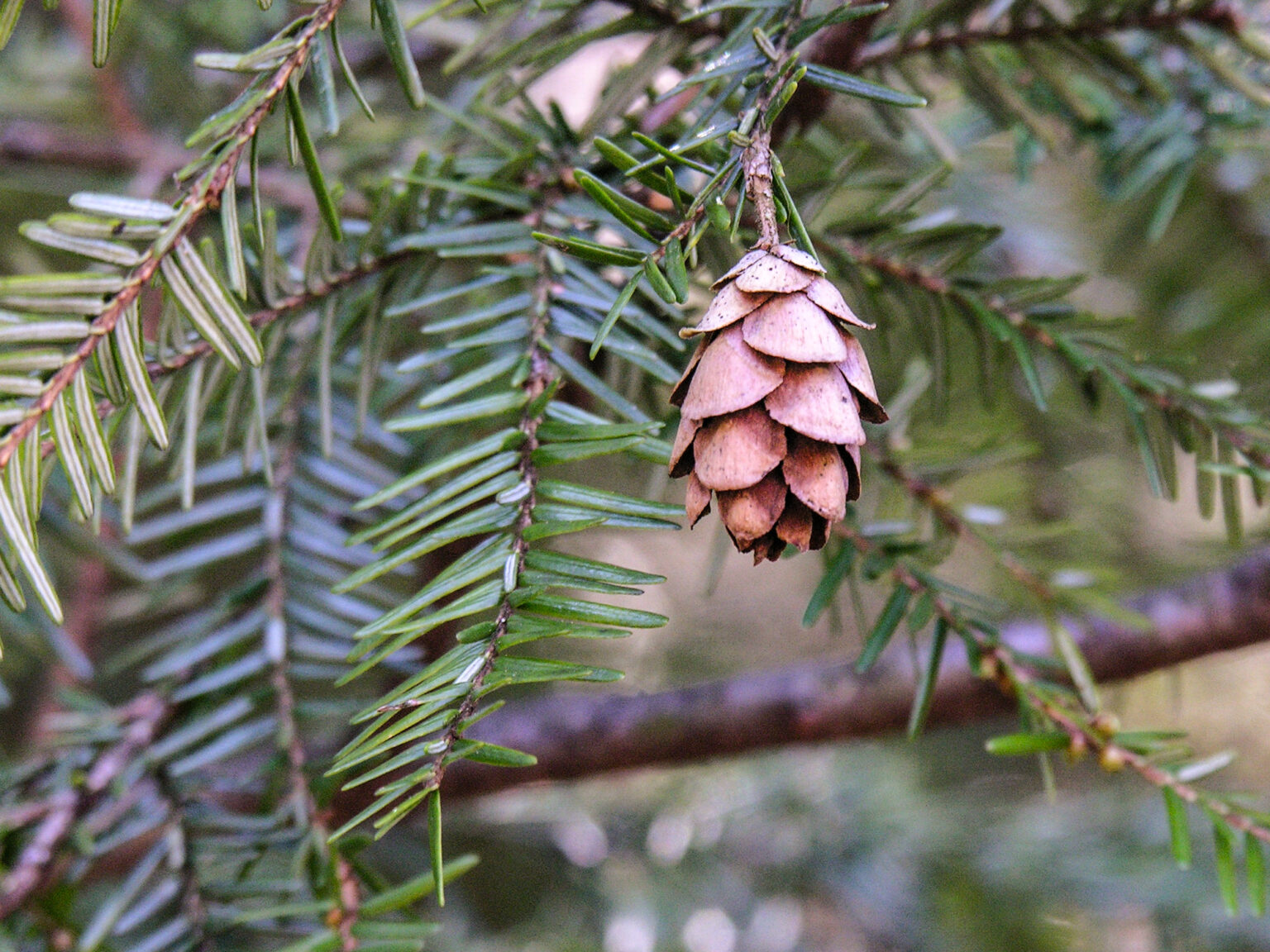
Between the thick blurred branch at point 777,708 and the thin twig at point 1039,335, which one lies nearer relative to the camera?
the thin twig at point 1039,335

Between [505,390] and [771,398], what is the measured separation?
119mm

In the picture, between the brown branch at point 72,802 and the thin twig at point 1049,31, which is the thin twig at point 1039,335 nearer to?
the thin twig at point 1049,31

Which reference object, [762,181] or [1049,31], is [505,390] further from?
[1049,31]

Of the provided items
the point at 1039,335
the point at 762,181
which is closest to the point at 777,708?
the point at 1039,335

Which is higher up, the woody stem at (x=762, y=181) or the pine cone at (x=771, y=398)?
the woody stem at (x=762, y=181)

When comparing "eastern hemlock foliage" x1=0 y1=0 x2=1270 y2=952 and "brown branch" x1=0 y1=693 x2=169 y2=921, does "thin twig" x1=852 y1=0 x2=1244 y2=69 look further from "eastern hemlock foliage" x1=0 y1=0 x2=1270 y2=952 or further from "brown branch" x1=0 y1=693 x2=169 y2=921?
"brown branch" x1=0 y1=693 x2=169 y2=921

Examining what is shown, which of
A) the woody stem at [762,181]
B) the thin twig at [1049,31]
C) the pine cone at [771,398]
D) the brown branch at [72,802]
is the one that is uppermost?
the thin twig at [1049,31]

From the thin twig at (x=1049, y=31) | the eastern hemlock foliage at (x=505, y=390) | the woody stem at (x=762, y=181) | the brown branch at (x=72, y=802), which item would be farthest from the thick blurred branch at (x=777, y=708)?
the woody stem at (x=762, y=181)

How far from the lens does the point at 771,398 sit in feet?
0.77

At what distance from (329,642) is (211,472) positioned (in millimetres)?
105

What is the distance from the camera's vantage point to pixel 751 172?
8.9 inches

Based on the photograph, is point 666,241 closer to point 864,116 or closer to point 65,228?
point 65,228

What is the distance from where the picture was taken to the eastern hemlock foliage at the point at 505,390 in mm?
244

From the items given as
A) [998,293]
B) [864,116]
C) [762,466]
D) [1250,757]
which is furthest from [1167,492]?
[1250,757]
